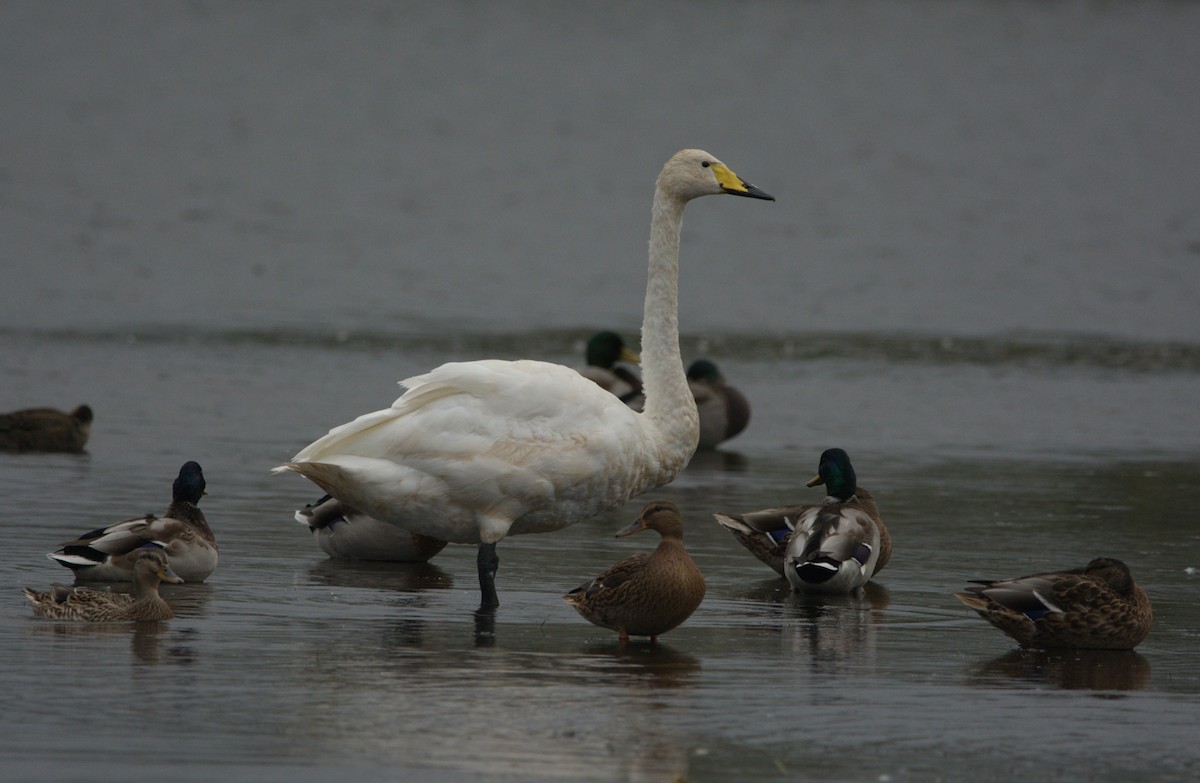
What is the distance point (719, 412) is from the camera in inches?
659

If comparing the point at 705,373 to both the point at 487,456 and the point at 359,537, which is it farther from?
the point at 487,456

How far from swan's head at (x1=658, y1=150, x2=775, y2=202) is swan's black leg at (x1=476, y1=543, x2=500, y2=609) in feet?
7.93

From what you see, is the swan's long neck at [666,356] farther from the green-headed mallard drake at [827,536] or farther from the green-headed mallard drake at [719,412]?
the green-headed mallard drake at [719,412]

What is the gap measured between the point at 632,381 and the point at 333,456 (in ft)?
30.3

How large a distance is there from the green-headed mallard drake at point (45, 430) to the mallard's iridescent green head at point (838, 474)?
20.5ft

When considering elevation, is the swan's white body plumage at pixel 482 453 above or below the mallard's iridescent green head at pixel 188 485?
above

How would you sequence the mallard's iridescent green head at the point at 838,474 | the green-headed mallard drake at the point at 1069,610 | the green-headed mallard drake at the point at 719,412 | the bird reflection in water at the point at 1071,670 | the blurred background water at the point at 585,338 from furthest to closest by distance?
1. the green-headed mallard drake at the point at 719,412
2. the mallard's iridescent green head at the point at 838,474
3. the green-headed mallard drake at the point at 1069,610
4. the bird reflection in water at the point at 1071,670
5. the blurred background water at the point at 585,338

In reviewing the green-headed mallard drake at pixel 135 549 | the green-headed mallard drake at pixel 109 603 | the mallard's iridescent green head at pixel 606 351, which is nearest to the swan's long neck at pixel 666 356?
the green-headed mallard drake at pixel 135 549

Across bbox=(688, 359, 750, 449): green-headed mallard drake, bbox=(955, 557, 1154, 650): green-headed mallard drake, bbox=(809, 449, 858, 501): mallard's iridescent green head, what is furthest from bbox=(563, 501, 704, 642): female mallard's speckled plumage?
bbox=(688, 359, 750, 449): green-headed mallard drake

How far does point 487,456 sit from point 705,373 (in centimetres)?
900

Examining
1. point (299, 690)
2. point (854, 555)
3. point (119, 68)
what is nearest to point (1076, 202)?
point (119, 68)

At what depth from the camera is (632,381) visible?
18.6 meters

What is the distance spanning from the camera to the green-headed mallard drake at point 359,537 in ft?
35.3

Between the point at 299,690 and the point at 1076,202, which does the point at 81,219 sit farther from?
the point at 299,690
